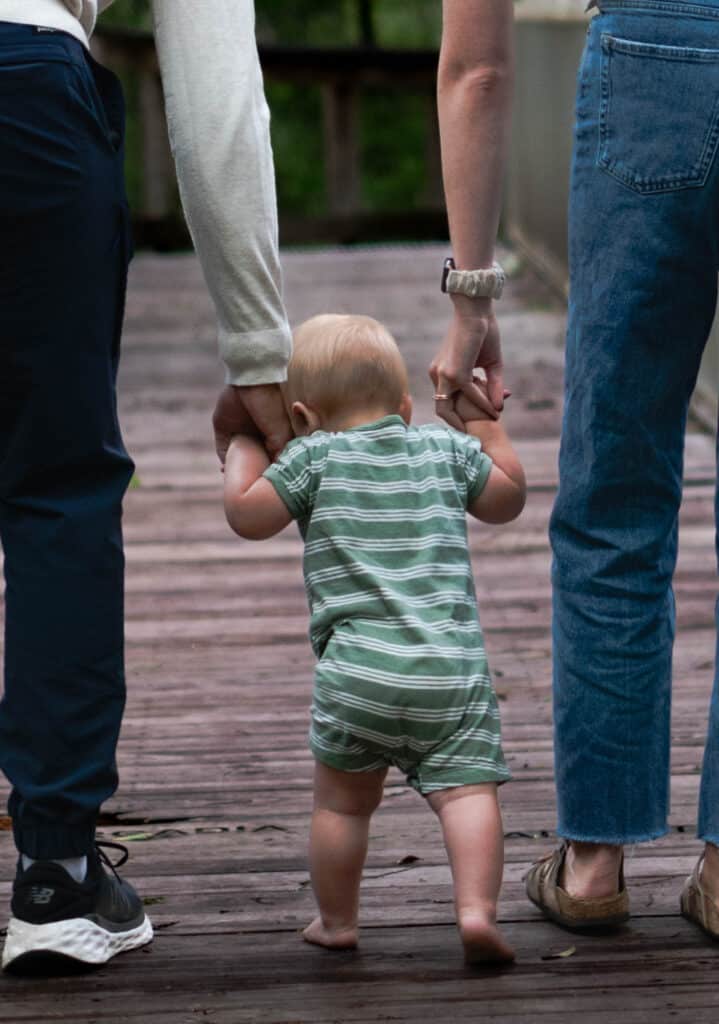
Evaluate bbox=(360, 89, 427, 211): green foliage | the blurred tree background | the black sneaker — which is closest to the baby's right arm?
the black sneaker

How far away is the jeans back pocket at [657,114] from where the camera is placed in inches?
94.0

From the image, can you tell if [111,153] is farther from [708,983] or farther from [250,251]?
[708,983]

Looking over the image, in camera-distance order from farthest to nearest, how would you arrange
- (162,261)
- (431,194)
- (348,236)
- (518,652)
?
(431,194) < (348,236) < (162,261) < (518,652)

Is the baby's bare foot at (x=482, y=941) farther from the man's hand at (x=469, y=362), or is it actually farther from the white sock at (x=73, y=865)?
the man's hand at (x=469, y=362)

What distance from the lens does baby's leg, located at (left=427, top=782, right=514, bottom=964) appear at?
2.44 meters

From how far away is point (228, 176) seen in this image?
2418 millimetres

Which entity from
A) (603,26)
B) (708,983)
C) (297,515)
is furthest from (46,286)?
(708,983)

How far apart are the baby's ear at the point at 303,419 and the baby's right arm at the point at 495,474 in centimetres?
21

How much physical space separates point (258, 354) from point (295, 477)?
6.8 inches

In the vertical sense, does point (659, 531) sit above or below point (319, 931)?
above

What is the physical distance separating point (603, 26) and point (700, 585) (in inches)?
100

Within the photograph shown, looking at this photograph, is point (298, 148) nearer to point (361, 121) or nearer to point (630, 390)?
point (361, 121)

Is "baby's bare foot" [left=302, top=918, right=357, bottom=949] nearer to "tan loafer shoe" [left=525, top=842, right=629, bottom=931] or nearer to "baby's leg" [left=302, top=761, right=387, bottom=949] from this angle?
"baby's leg" [left=302, top=761, right=387, bottom=949]

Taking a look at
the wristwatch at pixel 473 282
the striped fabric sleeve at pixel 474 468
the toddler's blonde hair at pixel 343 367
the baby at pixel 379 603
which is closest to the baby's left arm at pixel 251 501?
the baby at pixel 379 603
